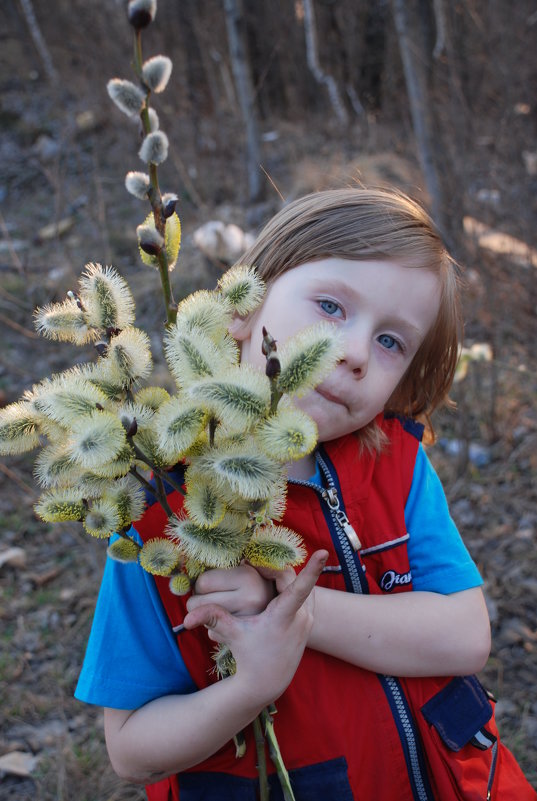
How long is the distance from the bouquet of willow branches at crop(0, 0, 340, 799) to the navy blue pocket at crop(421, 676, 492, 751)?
655mm

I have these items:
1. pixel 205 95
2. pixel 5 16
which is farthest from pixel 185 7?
pixel 5 16

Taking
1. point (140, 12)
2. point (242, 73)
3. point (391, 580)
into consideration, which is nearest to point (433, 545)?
point (391, 580)

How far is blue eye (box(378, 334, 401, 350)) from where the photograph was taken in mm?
1347

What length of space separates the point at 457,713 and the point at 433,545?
0.33 meters

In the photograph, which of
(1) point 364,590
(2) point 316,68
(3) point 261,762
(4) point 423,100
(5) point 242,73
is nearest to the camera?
(3) point 261,762

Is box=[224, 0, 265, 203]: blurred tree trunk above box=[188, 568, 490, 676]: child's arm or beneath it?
beneath

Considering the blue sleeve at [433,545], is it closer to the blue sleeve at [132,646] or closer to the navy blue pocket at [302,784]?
the navy blue pocket at [302,784]

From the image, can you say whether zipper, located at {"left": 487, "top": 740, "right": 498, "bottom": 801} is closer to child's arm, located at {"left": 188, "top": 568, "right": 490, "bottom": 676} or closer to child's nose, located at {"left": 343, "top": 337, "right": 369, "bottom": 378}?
child's arm, located at {"left": 188, "top": 568, "right": 490, "bottom": 676}

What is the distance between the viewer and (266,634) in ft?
3.25

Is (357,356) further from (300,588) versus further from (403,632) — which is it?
(403,632)

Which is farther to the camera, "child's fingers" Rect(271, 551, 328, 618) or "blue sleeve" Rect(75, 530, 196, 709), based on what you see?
"blue sleeve" Rect(75, 530, 196, 709)

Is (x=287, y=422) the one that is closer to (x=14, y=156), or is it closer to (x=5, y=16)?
(x=14, y=156)

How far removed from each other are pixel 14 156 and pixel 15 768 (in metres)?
10.8

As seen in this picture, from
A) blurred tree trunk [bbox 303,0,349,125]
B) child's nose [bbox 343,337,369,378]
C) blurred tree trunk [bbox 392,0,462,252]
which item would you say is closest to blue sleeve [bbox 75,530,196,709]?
child's nose [bbox 343,337,369,378]
